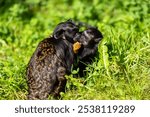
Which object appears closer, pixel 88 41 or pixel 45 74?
pixel 45 74

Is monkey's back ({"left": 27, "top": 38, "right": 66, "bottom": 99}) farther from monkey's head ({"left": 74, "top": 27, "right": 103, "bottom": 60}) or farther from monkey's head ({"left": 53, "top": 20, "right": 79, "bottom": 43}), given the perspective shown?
monkey's head ({"left": 74, "top": 27, "right": 103, "bottom": 60})

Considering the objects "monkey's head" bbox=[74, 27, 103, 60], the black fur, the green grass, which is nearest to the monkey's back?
the black fur

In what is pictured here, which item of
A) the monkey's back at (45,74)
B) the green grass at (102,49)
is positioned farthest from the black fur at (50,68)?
the green grass at (102,49)

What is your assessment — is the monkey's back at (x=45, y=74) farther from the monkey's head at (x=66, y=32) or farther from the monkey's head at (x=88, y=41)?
the monkey's head at (x=88, y=41)

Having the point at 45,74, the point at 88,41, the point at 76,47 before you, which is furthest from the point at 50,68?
the point at 88,41

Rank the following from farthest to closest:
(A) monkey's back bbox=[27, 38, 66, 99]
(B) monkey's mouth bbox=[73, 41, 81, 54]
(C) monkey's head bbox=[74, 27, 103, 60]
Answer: (C) monkey's head bbox=[74, 27, 103, 60]
(B) monkey's mouth bbox=[73, 41, 81, 54]
(A) monkey's back bbox=[27, 38, 66, 99]

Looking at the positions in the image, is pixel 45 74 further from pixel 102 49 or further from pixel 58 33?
pixel 102 49

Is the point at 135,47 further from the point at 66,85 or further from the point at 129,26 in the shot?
the point at 129,26
